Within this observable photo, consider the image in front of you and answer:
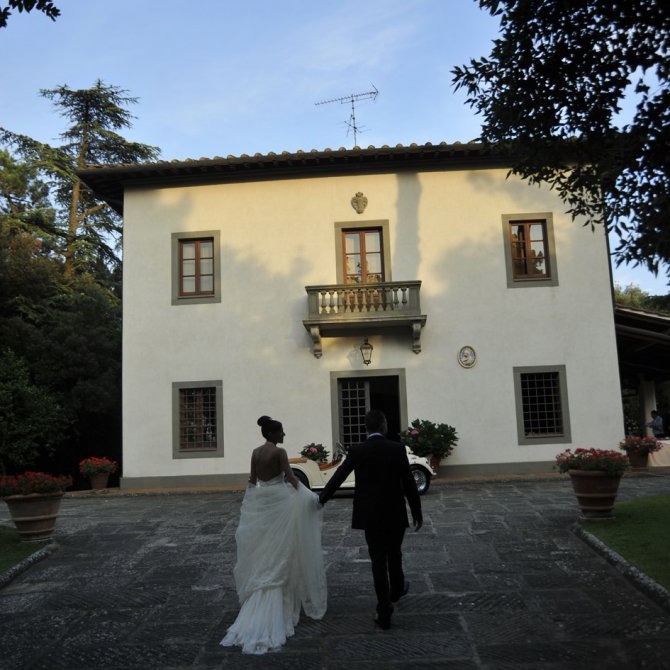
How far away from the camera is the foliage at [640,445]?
1553cm

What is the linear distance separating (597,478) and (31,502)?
24.1 ft

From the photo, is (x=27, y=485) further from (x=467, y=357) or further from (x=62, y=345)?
(x=62, y=345)

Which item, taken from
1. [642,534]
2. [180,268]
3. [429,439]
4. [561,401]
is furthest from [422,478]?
[180,268]

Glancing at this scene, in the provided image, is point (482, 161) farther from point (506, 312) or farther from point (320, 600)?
point (320, 600)

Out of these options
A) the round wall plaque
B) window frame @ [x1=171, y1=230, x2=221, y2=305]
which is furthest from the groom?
window frame @ [x1=171, y1=230, x2=221, y2=305]

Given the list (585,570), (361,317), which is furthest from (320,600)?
(361,317)

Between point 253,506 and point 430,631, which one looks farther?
point 253,506

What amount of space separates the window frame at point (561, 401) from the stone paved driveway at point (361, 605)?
19.9ft

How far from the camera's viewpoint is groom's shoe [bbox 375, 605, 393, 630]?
17.4ft

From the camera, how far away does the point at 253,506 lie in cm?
562

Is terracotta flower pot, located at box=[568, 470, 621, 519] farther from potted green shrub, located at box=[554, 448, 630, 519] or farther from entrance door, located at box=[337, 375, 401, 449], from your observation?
entrance door, located at box=[337, 375, 401, 449]

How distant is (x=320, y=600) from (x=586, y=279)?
42.6 ft

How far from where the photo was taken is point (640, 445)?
15.6 metres

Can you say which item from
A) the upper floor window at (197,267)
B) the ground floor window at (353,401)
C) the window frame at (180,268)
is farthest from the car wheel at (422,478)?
the upper floor window at (197,267)
